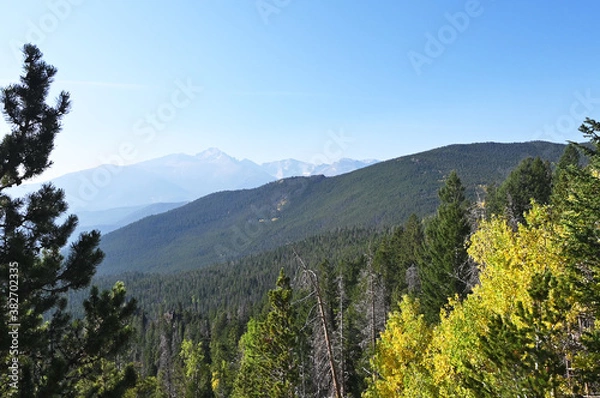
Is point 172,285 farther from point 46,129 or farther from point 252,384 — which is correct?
point 46,129

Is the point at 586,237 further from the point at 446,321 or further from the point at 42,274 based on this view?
the point at 42,274

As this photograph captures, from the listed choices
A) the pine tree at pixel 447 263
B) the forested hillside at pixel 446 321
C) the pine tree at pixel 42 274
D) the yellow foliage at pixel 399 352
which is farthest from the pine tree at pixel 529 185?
the pine tree at pixel 42 274

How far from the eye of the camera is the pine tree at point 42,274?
877 centimetres

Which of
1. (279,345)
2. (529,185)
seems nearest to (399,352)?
(279,345)

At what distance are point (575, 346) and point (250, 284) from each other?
523ft

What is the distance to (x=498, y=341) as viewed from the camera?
9.25m

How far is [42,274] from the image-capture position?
30.1ft

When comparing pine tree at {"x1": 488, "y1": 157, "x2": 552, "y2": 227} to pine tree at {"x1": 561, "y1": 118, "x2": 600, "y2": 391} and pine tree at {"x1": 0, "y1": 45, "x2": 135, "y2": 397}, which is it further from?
pine tree at {"x1": 0, "y1": 45, "x2": 135, "y2": 397}

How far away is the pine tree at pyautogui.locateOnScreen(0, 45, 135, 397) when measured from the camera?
877cm

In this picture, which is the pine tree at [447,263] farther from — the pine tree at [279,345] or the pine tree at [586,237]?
the pine tree at [586,237]

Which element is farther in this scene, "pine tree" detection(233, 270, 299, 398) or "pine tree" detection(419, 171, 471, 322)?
"pine tree" detection(419, 171, 471, 322)

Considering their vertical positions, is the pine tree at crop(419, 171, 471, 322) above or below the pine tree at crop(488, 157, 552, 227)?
below

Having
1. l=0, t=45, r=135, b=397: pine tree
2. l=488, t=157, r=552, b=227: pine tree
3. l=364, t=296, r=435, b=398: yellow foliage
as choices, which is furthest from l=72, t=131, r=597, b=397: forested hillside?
l=0, t=45, r=135, b=397: pine tree

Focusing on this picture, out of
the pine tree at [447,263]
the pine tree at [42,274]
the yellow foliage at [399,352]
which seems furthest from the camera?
the pine tree at [447,263]
